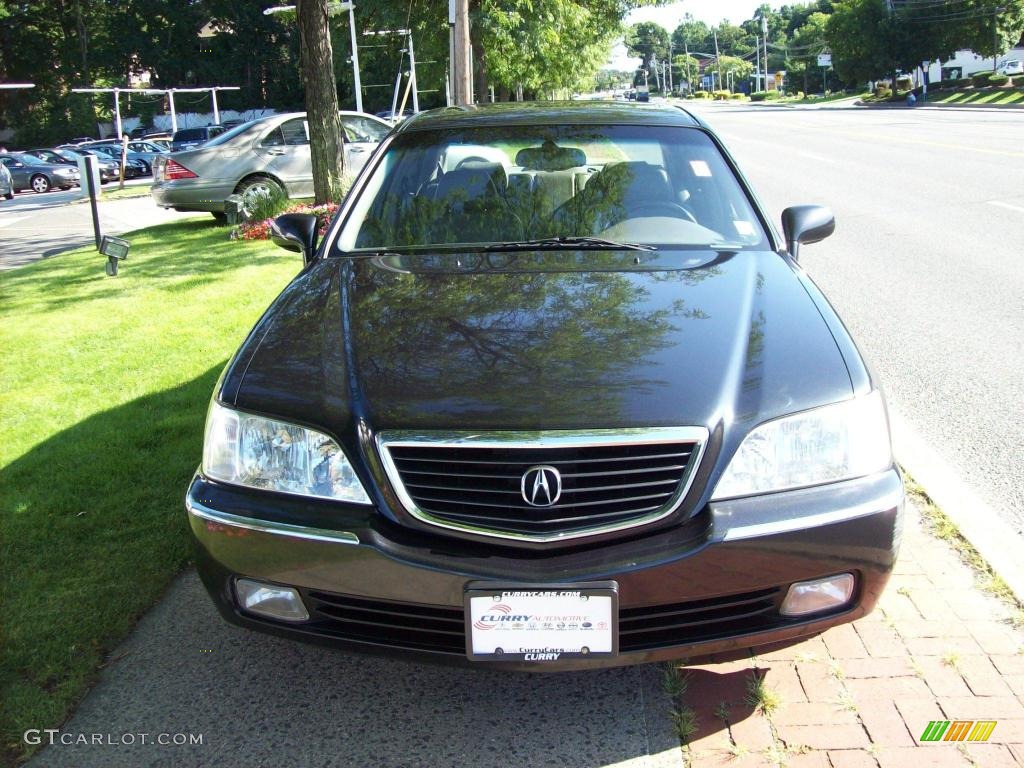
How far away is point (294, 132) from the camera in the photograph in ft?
48.6

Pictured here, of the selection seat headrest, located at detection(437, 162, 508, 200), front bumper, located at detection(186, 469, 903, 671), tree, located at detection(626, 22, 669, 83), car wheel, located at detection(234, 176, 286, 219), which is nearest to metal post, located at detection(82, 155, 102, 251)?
car wheel, located at detection(234, 176, 286, 219)

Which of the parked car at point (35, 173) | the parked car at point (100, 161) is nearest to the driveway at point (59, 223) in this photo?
the parked car at point (35, 173)

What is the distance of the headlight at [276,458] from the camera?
8.00ft

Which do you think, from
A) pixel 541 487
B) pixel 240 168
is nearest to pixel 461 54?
pixel 240 168

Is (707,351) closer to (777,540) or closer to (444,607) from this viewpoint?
(777,540)

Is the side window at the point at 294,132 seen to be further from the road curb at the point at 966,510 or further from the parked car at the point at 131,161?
the parked car at the point at 131,161

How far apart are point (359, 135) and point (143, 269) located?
6.78 m

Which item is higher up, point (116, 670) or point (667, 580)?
point (667, 580)

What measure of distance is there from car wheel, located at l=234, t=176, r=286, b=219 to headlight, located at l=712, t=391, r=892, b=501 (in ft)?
36.2

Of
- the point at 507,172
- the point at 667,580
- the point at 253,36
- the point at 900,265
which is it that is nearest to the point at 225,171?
the point at 900,265

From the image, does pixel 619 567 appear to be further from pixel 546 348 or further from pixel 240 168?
pixel 240 168

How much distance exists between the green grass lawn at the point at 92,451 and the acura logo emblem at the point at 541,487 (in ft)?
5.00

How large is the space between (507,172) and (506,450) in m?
2.08

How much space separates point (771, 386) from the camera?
8.24ft
